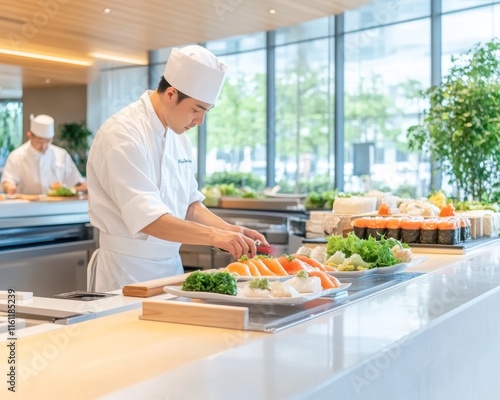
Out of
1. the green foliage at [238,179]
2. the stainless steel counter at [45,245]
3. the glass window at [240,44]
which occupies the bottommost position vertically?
the stainless steel counter at [45,245]

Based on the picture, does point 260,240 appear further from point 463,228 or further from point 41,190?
point 41,190

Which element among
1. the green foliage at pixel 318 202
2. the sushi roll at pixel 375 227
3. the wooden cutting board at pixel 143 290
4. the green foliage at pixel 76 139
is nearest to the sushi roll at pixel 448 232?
the sushi roll at pixel 375 227

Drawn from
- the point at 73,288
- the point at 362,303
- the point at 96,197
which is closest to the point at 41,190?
the point at 73,288

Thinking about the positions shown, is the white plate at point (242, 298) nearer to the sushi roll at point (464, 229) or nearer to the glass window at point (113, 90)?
the sushi roll at point (464, 229)

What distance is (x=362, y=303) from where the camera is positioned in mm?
2002

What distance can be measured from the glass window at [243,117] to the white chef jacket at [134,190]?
762cm

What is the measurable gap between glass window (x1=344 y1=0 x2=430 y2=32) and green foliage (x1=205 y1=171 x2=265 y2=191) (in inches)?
100

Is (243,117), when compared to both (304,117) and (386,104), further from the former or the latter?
(386,104)

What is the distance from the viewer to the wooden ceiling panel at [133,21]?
22.8ft

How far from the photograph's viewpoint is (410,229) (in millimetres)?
3469

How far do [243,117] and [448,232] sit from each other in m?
7.82

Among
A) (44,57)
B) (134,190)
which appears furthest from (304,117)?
(134,190)

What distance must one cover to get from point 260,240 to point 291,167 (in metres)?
7.97

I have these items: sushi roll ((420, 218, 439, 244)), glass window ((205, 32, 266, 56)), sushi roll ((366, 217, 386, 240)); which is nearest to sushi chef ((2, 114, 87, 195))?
glass window ((205, 32, 266, 56))
